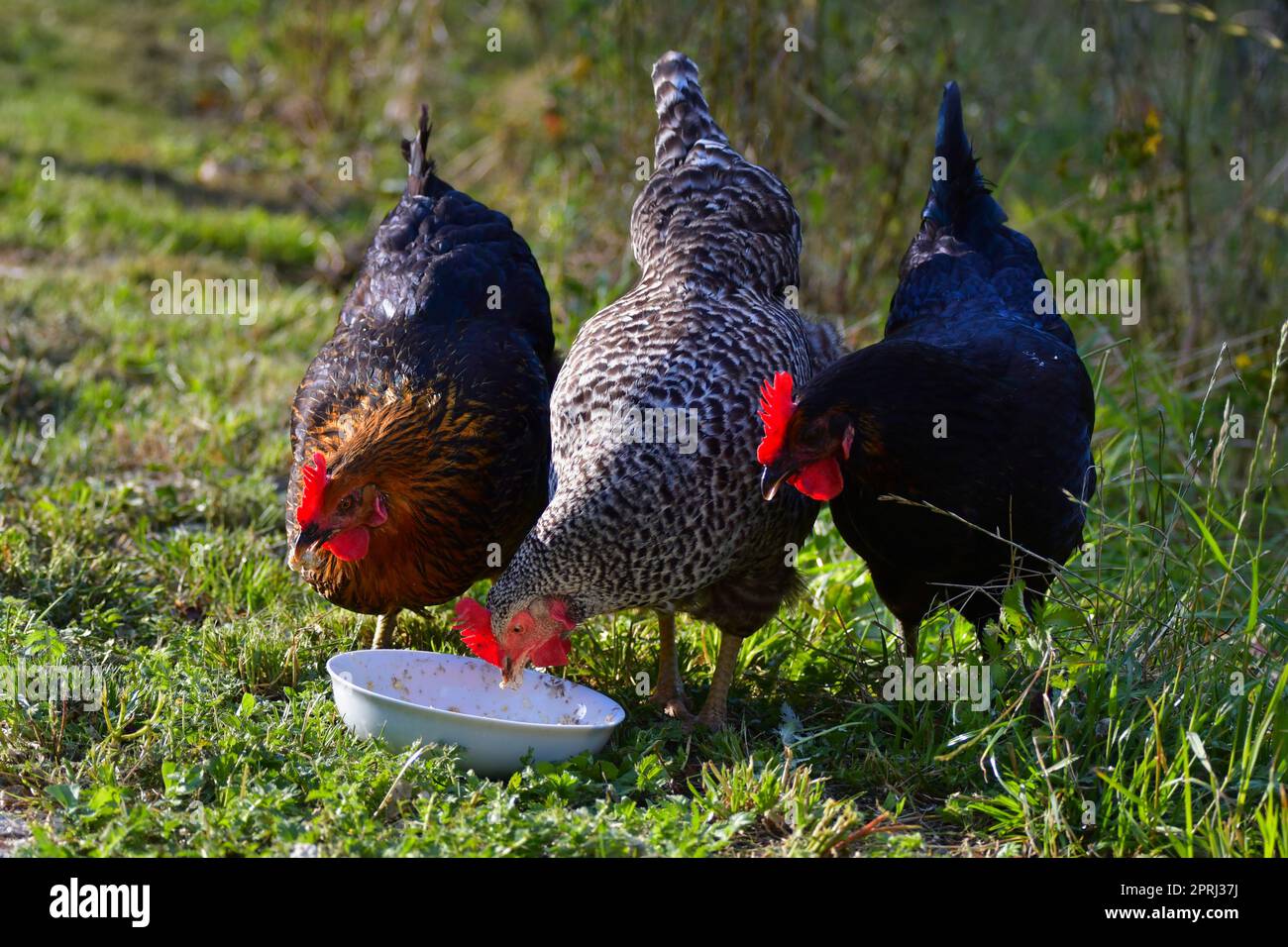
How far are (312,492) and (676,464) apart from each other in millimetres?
1052

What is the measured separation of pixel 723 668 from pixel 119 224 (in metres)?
5.89

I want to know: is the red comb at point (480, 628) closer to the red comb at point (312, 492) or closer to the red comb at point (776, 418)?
the red comb at point (312, 492)

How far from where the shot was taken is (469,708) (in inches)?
161

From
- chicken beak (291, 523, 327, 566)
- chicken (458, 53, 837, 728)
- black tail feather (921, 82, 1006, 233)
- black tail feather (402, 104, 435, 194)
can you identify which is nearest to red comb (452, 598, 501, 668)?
chicken (458, 53, 837, 728)

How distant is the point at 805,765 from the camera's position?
367 centimetres

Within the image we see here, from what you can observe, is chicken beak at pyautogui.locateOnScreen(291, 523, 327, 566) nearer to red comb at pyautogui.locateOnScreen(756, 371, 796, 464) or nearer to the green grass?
the green grass

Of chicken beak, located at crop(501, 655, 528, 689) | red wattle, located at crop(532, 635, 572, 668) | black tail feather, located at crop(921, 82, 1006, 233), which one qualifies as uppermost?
black tail feather, located at crop(921, 82, 1006, 233)

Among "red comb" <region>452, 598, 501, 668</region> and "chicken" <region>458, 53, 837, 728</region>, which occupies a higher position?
"chicken" <region>458, 53, 837, 728</region>

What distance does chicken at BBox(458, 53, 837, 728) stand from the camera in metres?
3.71

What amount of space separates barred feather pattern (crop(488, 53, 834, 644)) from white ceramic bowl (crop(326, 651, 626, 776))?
335 millimetres

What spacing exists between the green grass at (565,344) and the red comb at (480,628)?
41cm

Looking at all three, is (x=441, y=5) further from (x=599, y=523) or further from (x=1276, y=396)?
(x=599, y=523)

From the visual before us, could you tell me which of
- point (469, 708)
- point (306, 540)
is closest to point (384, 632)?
point (469, 708)

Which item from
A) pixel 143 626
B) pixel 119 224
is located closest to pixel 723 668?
pixel 143 626
